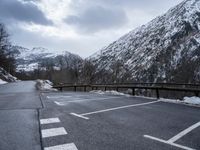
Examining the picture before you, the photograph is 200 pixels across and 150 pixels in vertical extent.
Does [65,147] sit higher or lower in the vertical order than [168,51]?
lower

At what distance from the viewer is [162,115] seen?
9.02 m

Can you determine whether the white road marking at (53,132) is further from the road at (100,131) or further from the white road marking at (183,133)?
the white road marking at (183,133)

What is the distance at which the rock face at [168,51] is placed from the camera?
3440 inches

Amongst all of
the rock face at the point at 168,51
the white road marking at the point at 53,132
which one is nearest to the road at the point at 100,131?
the white road marking at the point at 53,132

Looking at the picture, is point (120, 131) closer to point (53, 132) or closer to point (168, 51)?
point (53, 132)

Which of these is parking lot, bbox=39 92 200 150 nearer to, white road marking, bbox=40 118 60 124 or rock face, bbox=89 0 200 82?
white road marking, bbox=40 118 60 124

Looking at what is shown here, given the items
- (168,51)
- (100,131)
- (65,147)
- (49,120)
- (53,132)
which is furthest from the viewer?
(168,51)

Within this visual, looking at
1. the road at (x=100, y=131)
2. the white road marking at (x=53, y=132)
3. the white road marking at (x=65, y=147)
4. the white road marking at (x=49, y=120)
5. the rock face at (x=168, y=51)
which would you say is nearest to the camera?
the white road marking at (x=65, y=147)

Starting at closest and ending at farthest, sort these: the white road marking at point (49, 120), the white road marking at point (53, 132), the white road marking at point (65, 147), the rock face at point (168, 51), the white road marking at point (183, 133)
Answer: the white road marking at point (65, 147)
the white road marking at point (183, 133)
the white road marking at point (53, 132)
the white road marking at point (49, 120)
the rock face at point (168, 51)

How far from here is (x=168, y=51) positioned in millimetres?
122312

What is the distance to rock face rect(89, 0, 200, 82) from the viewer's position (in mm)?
87381

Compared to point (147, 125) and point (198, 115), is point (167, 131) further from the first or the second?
point (198, 115)

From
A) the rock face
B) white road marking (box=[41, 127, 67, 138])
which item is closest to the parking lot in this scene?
white road marking (box=[41, 127, 67, 138])

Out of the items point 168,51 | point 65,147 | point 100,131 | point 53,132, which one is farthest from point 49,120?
point 168,51
